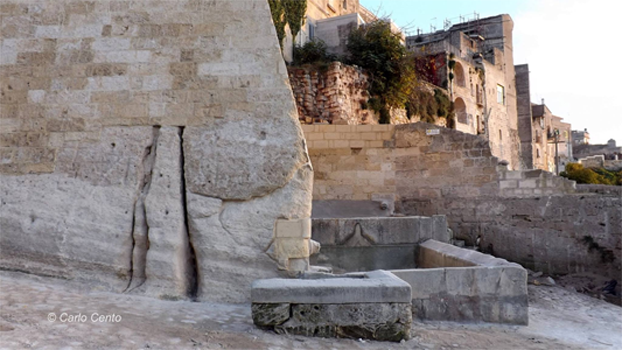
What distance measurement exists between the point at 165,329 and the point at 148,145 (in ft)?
5.94

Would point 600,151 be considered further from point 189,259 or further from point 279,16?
point 189,259

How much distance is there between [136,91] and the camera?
4219mm

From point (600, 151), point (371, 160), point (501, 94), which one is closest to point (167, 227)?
point (371, 160)

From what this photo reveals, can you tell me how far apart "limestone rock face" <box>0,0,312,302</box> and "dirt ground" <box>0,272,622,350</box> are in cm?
31

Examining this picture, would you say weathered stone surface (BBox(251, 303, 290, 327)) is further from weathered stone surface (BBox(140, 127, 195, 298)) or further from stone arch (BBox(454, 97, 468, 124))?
stone arch (BBox(454, 97, 468, 124))

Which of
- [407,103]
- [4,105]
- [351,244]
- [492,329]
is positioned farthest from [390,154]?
[407,103]

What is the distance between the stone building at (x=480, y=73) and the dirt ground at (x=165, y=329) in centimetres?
2026

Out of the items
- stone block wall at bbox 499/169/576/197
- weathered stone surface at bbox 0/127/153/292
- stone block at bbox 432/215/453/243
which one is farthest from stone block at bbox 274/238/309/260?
stone block wall at bbox 499/169/576/197

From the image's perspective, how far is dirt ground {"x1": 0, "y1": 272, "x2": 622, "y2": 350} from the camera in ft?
8.77

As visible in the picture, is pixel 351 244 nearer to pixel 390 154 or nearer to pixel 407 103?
pixel 390 154

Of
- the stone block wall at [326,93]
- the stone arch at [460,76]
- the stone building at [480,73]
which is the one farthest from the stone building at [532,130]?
the stone block wall at [326,93]

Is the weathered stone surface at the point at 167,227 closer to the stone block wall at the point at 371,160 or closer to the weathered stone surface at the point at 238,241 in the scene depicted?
the weathered stone surface at the point at 238,241

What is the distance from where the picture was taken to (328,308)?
3154 millimetres

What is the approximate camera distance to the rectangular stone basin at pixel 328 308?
124 inches
